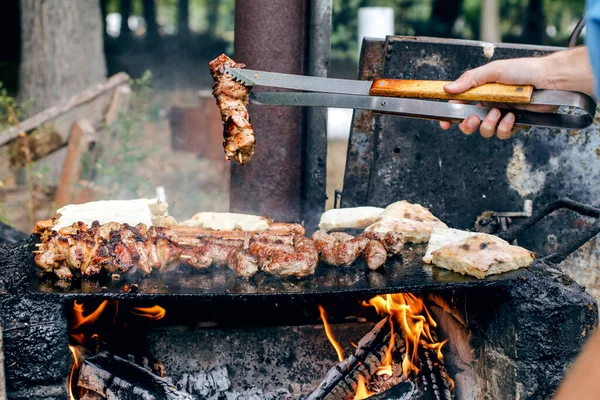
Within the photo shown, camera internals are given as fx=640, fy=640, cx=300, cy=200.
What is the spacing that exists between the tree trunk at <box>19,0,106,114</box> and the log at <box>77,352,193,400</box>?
692cm

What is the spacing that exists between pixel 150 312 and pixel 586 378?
319 centimetres

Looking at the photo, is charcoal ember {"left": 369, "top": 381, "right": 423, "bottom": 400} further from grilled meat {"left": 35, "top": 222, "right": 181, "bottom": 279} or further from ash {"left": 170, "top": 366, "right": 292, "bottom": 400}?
grilled meat {"left": 35, "top": 222, "right": 181, "bottom": 279}

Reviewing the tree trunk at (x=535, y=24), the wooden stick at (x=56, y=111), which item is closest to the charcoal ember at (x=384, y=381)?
the wooden stick at (x=56, y=111)

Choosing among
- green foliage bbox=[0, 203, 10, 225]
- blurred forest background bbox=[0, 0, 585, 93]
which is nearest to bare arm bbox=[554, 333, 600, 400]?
green foliage bbox=[0, 203, 10, 225]

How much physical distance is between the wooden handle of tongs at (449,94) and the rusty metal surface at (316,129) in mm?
1485

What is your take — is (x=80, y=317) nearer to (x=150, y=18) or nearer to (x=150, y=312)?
(x=150, y=312)

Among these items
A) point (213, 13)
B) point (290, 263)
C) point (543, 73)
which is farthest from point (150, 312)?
point (213, 13)

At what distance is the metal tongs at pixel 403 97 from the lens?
362 cm

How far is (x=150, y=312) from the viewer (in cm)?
422

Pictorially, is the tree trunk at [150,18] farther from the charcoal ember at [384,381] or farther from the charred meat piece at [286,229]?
the charcoal ember at [384,381]

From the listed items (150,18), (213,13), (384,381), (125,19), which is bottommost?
(384,381)

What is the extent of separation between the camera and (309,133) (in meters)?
5.29

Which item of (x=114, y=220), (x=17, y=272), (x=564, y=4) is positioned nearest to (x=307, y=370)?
(x=114, y=220)

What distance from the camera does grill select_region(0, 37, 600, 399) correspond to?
3377mm
